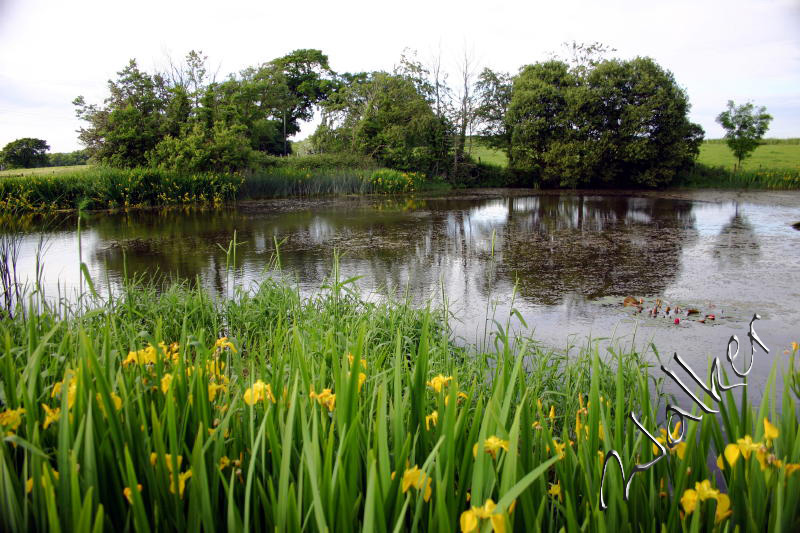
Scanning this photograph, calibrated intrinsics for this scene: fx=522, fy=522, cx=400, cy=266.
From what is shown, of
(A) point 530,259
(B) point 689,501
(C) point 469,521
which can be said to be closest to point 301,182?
(A) point 530,259

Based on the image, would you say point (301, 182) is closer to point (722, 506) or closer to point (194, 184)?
point (194, 184)

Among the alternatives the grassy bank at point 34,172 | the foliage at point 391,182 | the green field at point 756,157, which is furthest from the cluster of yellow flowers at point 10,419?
the green field at point 756,157

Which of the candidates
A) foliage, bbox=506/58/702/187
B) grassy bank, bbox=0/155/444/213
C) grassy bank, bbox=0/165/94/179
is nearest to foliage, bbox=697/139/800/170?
foliage, bbox=506/58/702/187

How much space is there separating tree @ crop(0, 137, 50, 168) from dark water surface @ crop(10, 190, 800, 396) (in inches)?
484

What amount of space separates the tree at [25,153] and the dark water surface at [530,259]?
12293mm

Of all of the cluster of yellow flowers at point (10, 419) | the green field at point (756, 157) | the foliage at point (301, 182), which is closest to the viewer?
the cluster of yellow flowers at point (10, 419)

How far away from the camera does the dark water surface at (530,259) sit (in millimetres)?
4121

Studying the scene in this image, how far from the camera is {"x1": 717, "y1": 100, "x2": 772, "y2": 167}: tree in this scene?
64.4 ft

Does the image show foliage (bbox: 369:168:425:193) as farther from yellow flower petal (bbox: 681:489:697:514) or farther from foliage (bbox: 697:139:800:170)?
yellow flower petal (bbox: 681:489:697:514)

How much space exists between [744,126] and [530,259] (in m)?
18.1

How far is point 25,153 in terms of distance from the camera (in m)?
21.1

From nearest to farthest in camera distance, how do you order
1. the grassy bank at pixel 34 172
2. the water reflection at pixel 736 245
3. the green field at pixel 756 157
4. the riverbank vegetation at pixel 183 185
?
1. the water reflection at pixel 736 245
2. the riverbank vegetation at pixel 183 185
3. the grassy bank at pixel 34 172
4. the green field at pixel 756 157

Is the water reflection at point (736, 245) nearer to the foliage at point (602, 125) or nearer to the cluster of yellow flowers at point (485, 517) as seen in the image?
the cluster of yellow flowers at point (485, 517)

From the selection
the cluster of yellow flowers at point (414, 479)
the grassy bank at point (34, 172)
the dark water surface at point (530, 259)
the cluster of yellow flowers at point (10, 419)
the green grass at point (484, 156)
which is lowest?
the dark water surface at point (530, 259)
